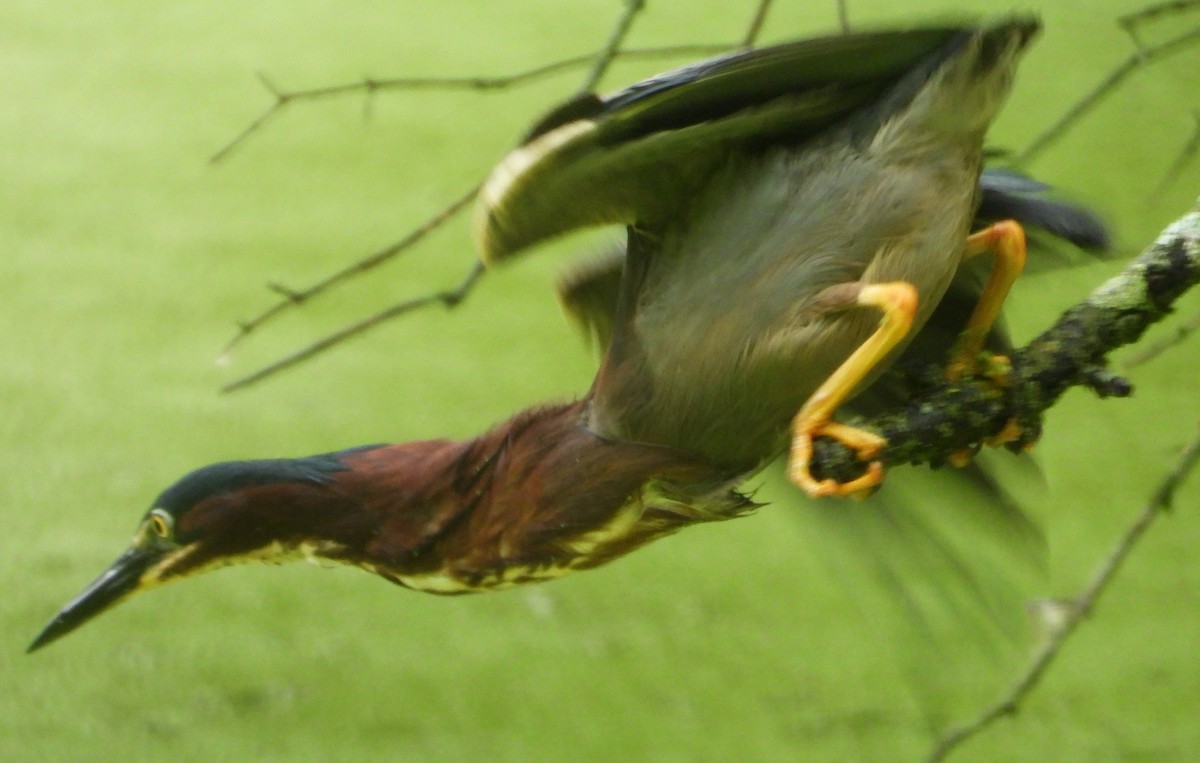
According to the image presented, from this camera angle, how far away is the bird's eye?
95 centimetres

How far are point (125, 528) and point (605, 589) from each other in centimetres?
68

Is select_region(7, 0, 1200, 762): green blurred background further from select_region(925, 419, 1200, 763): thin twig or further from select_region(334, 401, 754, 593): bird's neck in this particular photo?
select_region(334, 401, 754, 593): bird's neck

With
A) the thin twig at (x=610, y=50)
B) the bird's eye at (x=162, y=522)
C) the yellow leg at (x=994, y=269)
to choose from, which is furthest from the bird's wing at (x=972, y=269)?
the bird's eye at (x=162, y=522)

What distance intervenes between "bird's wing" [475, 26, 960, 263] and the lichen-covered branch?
211mm

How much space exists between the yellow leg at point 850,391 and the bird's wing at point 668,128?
A: 0.47 ft

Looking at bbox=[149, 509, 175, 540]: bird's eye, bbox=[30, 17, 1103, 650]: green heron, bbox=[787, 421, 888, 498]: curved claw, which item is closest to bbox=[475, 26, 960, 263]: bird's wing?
bbox=[30, 17, 1103, 650]: green heron

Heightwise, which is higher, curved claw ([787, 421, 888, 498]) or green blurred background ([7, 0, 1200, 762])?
curved claw ([787, 421, 888, 498])

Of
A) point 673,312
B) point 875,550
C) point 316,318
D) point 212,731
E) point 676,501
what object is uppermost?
point 673,312

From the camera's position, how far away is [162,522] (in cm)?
95

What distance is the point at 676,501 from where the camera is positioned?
88 centimetres

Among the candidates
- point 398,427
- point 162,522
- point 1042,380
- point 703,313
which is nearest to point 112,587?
point 162,522

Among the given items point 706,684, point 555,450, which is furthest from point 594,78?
point 706,684

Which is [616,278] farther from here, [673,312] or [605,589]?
[605,589]

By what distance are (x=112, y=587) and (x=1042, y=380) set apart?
74 centimetres
